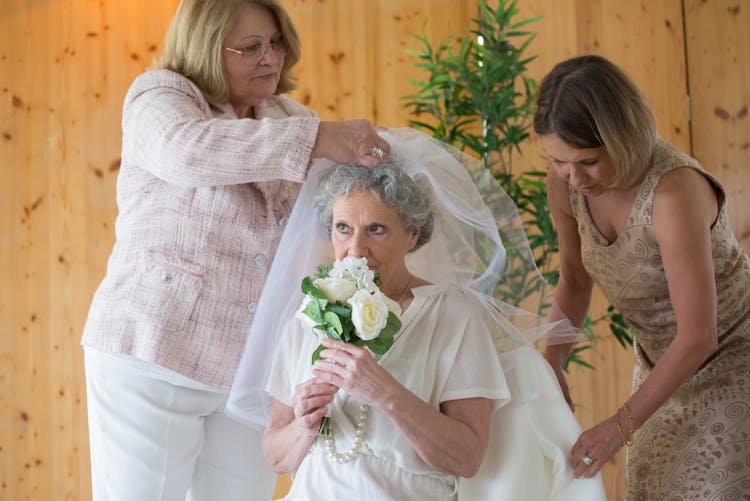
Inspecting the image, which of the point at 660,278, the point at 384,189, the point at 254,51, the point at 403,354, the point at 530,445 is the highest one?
the point at 254,51

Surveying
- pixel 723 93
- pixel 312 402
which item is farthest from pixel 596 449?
pixel 723 93

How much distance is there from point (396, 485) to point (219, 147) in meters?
0.89

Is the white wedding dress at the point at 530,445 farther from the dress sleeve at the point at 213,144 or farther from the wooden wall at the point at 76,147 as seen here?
the wooden wall at the point at 76,147

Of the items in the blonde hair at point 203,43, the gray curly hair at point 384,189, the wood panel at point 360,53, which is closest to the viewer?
the gray curly hair at point 384,189

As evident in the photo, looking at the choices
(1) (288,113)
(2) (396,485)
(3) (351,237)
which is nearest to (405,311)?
(3) (351,237)

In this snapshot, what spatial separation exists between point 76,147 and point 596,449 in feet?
10.8

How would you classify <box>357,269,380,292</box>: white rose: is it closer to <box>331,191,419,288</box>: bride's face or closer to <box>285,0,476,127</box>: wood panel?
<box>331,191,419,288</box>: bride's face

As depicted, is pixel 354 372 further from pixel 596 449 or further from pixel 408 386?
pixel 596 449

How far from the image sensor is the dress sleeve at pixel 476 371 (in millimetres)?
2150

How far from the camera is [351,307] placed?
198 centimetres

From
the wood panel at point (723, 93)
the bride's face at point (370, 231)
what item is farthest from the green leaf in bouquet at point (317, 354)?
the wood panel at point (723, 93)

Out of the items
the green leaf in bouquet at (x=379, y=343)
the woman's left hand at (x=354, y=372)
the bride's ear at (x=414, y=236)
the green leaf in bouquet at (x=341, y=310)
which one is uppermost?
the bride's ear at (x=414, y=236)

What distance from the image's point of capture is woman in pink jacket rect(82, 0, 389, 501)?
7.42ft

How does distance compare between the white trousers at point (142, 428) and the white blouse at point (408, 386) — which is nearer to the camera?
the white blouse at point (408, 386)
